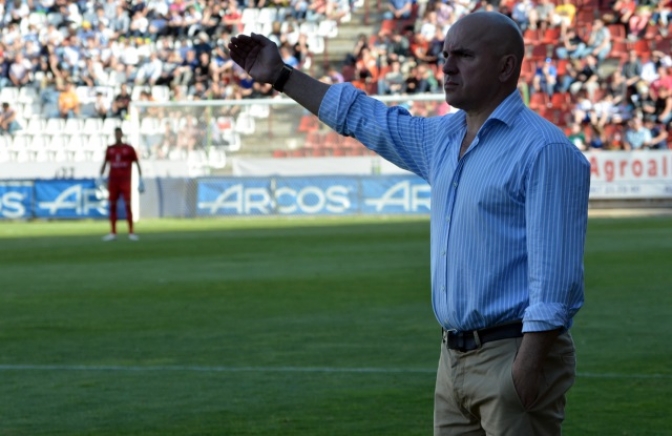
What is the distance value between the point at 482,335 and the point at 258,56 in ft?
3.62

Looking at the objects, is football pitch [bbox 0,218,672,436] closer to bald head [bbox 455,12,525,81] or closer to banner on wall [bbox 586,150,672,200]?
bald head [bbox 455,12,525,81]

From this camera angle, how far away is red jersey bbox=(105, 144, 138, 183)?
92.8 feet

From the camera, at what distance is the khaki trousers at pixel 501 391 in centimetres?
403

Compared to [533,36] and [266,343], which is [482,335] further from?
[533,36]

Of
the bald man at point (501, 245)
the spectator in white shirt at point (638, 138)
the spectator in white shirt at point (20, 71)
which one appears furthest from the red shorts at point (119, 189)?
the bald man at point (501, 245)

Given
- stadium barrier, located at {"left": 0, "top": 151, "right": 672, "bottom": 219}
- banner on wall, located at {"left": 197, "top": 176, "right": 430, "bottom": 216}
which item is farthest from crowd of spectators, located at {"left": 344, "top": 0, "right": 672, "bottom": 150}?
banner on wall, located at {"left": 197, "top": 176, "right": 430, "bottom": 216}

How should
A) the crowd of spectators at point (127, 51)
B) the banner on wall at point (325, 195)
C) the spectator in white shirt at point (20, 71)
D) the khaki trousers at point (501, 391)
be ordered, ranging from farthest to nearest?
the spectator in white shirt at point (20, 71), the crowd of spectators at point (127, 51), the banner on wall at point (325, 195), the khaki trousers at point (501, 391)

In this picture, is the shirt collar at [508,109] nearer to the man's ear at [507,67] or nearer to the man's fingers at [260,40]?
the man's ear at [507,67]

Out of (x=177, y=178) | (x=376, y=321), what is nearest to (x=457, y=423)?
(x=376, y=321)

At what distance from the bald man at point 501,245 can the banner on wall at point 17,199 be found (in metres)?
31.5

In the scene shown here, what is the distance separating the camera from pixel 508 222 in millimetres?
4062

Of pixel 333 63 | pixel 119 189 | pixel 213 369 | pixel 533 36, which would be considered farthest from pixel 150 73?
pixel 213 369

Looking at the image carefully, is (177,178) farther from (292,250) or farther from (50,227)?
(292,250)

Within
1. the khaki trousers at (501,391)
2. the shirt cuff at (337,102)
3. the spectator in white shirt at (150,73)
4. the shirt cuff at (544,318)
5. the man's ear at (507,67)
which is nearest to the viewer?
the shirt cuff at (544,318)
